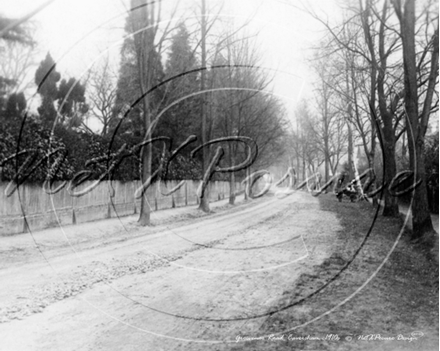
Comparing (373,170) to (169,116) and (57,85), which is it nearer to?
(169,116)

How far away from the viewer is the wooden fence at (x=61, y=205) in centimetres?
1091

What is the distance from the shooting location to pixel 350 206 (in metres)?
4.82

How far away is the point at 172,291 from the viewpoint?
500cm

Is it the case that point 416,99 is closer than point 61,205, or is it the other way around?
point 416,99

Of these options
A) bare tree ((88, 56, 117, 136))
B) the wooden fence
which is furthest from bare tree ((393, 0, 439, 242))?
bare tree ((88, 56, 117, 136))

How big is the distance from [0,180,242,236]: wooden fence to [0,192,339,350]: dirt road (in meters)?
2.79

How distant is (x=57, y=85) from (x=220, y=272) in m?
15.0

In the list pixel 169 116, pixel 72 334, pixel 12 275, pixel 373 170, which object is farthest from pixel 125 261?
pixel 169 116

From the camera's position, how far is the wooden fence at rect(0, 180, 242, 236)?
10.9m

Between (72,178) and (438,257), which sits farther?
(72,178)

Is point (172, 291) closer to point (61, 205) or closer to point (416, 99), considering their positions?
point (416, 99)

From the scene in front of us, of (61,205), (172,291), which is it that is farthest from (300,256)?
(61,205)

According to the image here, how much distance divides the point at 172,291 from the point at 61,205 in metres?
9.11

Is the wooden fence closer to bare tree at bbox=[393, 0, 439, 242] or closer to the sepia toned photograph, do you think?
the sepia toned photograph
